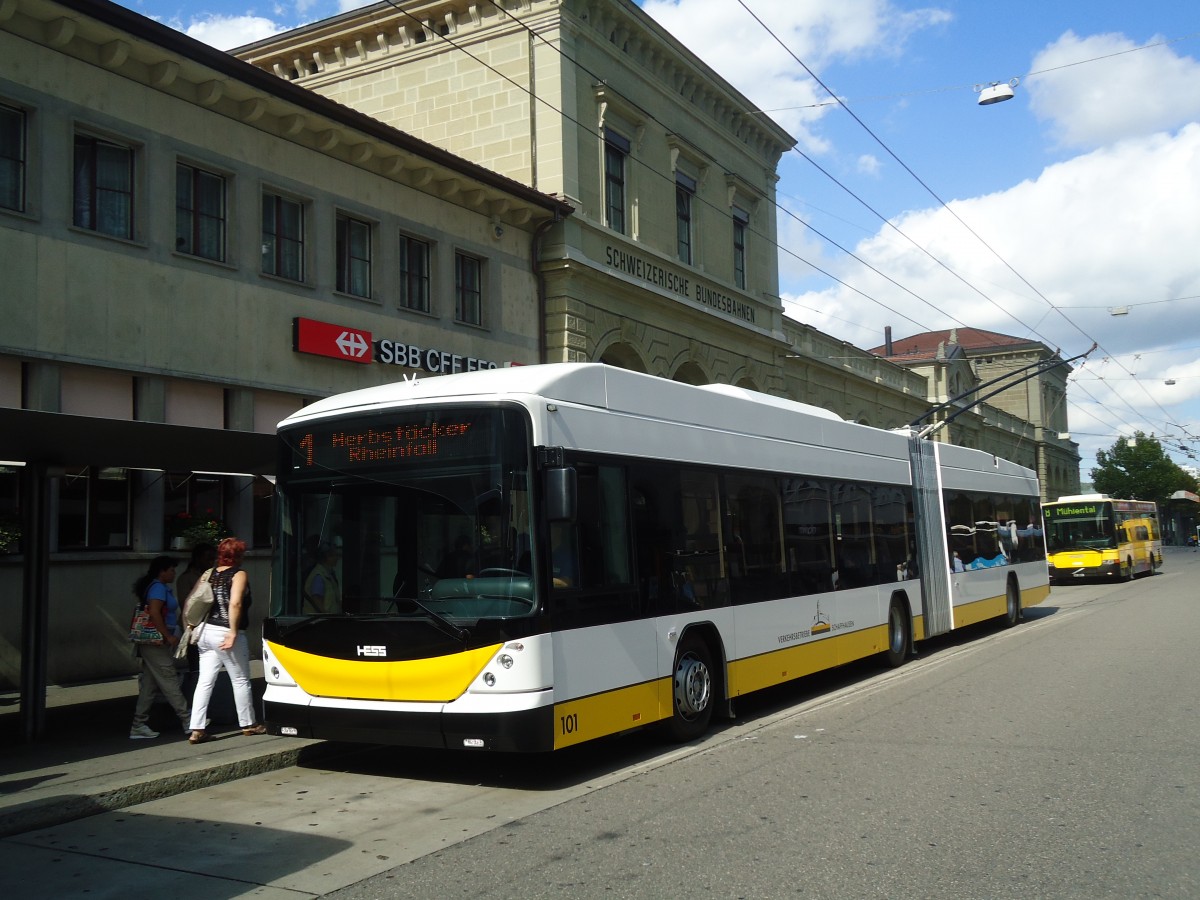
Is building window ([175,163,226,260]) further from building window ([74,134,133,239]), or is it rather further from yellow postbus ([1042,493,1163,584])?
yellow postbus ([1042,493,1163,584])

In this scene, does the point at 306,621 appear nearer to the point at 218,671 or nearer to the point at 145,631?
the point at 218,671

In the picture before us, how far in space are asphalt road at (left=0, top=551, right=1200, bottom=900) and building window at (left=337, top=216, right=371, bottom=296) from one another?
9838mm

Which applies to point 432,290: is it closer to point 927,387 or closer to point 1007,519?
point 1007,519

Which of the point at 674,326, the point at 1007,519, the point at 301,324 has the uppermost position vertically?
the point at 674,326

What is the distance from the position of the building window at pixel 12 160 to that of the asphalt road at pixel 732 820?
7895mm

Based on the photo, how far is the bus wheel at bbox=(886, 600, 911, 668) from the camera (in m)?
15.1

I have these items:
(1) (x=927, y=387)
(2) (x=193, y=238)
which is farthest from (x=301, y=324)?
(1) (x=927, y=387)

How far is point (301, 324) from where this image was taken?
16.8 meters

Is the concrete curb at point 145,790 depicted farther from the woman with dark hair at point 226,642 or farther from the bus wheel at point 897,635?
the bus wheel at point 897,635

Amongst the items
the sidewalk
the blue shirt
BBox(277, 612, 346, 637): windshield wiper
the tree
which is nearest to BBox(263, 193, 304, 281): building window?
the sidewalk

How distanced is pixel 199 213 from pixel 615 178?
1129 cm

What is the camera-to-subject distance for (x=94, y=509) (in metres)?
14.7

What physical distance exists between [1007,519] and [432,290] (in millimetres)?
11033

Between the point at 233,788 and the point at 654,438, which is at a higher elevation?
the point at 654,438
